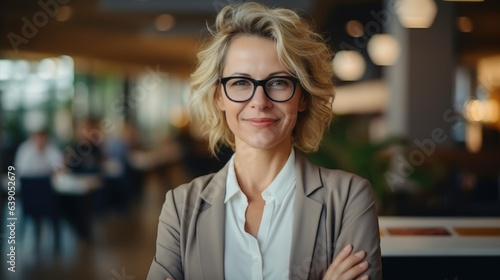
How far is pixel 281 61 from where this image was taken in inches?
68.1

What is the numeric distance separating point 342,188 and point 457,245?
111cm

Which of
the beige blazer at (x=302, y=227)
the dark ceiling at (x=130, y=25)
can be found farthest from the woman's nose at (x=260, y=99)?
the dark ceiling at (x=130, y=25)

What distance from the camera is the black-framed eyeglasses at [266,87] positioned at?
173 centimetres

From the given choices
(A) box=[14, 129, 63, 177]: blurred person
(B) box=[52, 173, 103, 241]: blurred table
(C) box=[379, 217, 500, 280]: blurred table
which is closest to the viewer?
(C) box=[379, 217, 500, 280]: blurred table

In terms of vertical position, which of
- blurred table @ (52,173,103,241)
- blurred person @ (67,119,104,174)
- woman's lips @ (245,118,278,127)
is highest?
woman's lips @ (245,118,278,127)

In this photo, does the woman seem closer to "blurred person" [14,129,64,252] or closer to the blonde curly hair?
the blonde curly hair

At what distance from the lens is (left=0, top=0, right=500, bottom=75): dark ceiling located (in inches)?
392

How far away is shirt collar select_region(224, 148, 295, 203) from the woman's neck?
0.05ft

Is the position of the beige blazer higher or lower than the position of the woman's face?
lower

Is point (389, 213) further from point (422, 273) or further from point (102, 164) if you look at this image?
point (102, 164)

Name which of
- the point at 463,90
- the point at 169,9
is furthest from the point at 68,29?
the point at 463,90

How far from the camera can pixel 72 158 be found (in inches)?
389

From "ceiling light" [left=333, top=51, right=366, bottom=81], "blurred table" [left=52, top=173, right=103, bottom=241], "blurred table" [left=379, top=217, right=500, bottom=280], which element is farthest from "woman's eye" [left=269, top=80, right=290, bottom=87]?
"ceiling light" [left=333, top=51, right=366, bottom=81]

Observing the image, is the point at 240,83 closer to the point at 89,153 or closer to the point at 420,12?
the point at 420,12
